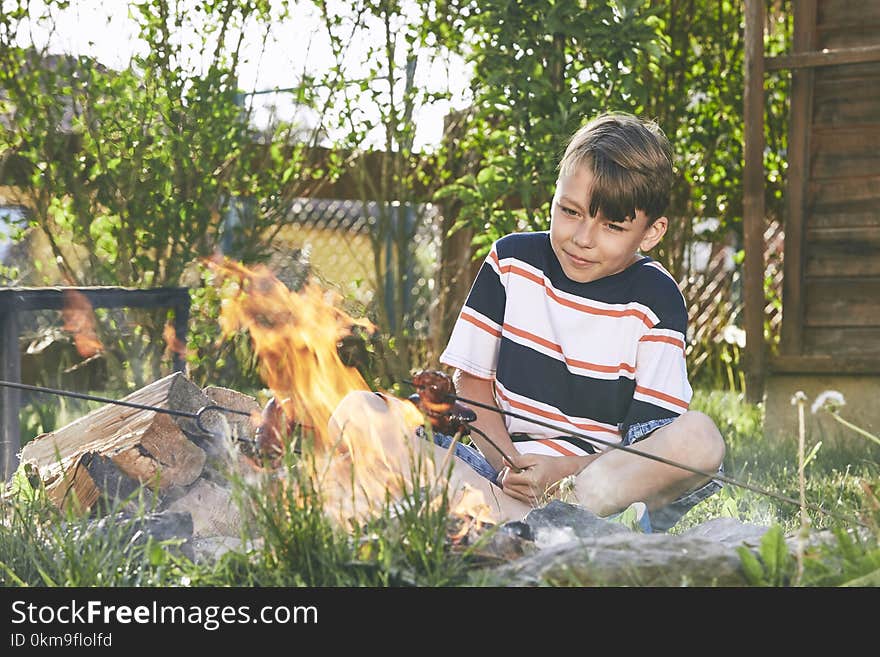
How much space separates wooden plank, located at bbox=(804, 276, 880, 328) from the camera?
4895mm

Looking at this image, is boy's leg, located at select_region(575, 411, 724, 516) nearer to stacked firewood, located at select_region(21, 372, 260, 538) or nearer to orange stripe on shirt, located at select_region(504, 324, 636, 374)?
orange stripe on shirt, located at select_region(504, 324, 636, 374)

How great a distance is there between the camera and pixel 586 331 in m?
2.99

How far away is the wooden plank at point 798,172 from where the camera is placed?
495cm

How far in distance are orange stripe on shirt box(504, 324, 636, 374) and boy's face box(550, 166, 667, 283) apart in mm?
235

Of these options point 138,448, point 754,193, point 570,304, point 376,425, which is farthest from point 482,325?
point 754,193

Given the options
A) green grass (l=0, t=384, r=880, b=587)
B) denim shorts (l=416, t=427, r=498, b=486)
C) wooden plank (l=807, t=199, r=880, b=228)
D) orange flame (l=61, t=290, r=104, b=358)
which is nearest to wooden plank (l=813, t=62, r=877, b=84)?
wooden plank (l=807, t=199, r=880, b=228)

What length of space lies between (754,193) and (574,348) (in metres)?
2.34

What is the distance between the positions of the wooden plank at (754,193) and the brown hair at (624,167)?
2110 millimetres

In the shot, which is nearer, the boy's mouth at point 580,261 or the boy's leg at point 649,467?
the boy's leg at point 649,467

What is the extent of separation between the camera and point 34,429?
14.6ft

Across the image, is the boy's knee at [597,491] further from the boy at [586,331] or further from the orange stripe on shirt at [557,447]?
the orange stripe on shirt at [557,447]

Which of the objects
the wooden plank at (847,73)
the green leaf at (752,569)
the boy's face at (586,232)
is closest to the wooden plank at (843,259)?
the wooden plank at (847,73)

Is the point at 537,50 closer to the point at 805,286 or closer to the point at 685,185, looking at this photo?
the point at 805,286

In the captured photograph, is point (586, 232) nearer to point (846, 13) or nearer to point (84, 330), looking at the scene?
point (846, 13)
